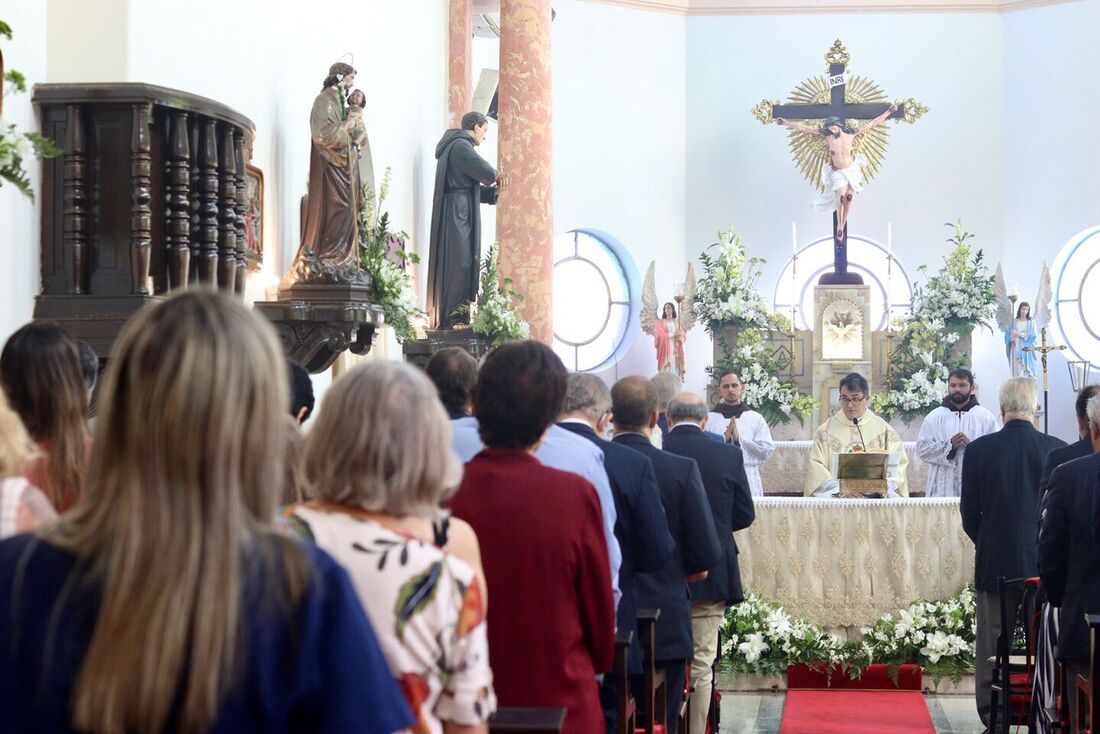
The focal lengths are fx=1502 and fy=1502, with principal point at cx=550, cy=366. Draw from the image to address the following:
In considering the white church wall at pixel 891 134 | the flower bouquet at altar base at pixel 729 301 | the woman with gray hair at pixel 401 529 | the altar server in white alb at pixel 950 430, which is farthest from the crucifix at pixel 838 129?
the woman with gray hair at pixel 401 529

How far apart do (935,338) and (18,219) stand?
1398 centimetres

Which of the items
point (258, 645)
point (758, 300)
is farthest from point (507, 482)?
point (758, 300)

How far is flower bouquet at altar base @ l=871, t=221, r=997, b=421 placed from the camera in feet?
58.3

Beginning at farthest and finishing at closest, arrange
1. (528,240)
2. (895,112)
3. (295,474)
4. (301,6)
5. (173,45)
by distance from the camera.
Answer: (895,112) → (528,240) → (301,6) → (173,45) → (295,474)

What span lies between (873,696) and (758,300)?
9689mm

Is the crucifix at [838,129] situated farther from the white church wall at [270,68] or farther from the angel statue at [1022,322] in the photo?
the white church wall at [270,68]

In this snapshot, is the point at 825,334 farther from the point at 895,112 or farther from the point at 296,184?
the point at 296,184

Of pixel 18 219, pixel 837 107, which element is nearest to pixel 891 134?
pixel 837 107

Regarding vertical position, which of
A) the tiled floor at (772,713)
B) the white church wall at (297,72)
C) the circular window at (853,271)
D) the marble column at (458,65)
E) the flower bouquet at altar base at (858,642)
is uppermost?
the marble column at (458,65)

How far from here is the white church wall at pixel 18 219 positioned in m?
5.52

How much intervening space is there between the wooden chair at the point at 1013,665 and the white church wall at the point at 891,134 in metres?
13.9

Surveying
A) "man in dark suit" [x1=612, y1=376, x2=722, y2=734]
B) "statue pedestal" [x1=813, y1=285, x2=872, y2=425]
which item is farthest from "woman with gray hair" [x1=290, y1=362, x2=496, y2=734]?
"statue pedestal" [x1=813, y1=285, x2=872, y2=425]

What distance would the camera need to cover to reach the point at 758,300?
18312mm

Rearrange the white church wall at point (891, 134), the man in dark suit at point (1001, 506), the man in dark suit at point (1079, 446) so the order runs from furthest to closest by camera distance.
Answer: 1. the white church wall at point (891, 134)
2. the man in dark suit at point (1001, 506)
3. the man in dark suit at point (1079, 446)
